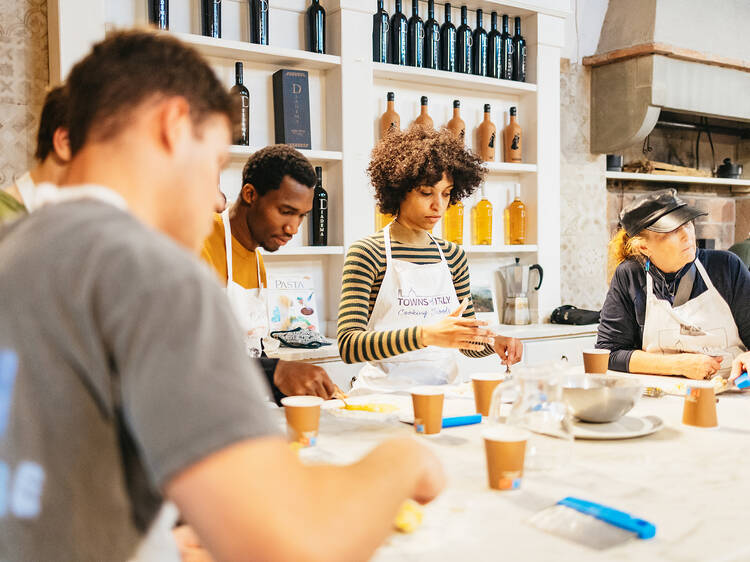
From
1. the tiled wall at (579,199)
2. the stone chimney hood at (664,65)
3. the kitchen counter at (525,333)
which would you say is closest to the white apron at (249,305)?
the kitchen counter at (525,333)

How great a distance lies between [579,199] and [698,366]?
2589 millimetres

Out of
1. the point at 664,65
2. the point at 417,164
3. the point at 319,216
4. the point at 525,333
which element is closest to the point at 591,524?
the point at 417,164

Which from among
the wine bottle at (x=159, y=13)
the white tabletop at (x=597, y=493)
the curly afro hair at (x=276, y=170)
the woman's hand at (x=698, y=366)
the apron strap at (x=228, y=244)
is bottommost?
the white tabletop at (x=597, y=493)

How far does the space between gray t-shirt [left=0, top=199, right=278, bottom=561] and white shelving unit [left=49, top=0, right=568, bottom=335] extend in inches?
107

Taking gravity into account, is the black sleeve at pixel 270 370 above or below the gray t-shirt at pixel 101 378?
below

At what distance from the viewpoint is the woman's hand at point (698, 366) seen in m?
2.12

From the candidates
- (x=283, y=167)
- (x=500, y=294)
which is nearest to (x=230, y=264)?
(x=283, y=167)

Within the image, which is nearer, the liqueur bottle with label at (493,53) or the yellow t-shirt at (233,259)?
the yellow t-shirt at (233,259)

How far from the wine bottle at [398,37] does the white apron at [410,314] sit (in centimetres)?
162

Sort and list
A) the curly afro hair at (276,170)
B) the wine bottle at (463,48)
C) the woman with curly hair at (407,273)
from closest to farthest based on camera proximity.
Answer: the curly afro hair at (276,170) → the woman with curly hair at (407,273) → the wine bottle at (463,48)

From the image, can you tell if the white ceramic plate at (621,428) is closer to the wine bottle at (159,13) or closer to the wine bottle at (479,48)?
the wine bottle at (159,13)

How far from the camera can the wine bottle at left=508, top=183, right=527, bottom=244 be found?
428cm

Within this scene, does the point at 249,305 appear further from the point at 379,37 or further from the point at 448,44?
the point at 448,44

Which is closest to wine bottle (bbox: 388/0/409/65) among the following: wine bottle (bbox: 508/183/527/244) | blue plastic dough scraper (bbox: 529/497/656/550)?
wine bottle (bbox: 508/183/527/244)
